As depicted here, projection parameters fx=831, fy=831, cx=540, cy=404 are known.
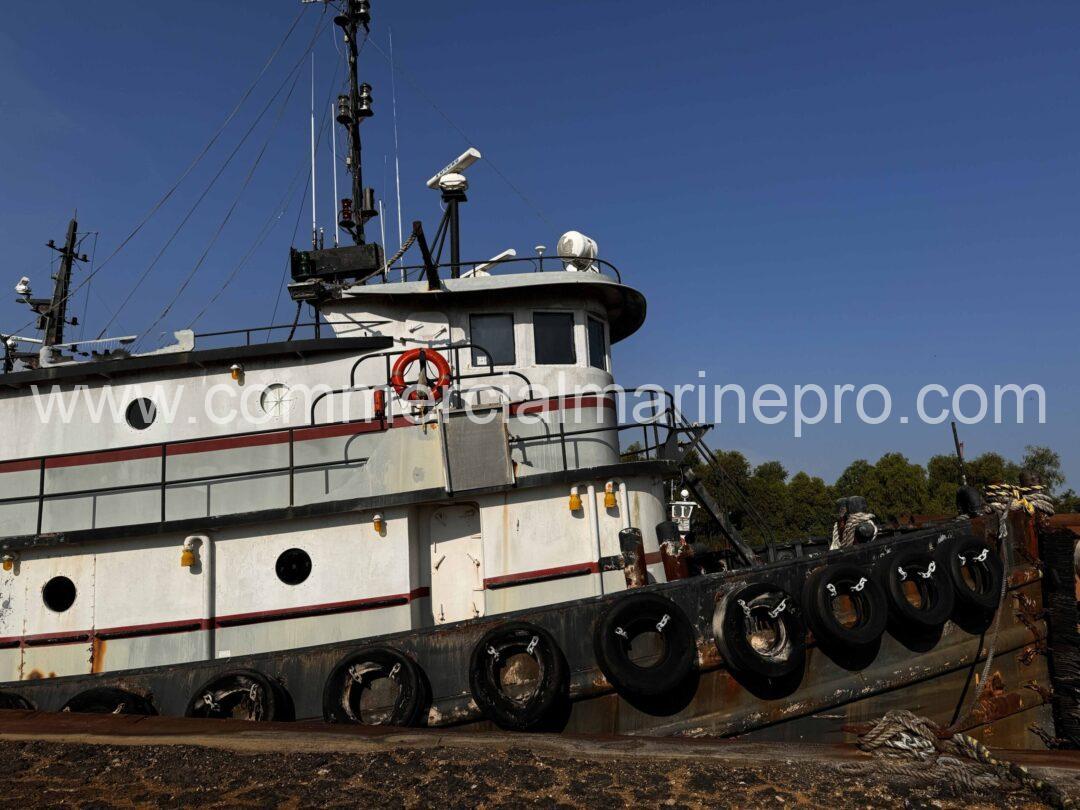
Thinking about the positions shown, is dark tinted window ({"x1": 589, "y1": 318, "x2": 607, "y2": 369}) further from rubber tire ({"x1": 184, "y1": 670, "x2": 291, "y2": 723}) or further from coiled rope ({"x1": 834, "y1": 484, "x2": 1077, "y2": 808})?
coiled rope ({"x1": 834, "y1": 484, "x2": 1077, "y2": 808})

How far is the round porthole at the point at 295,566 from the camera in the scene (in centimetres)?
841

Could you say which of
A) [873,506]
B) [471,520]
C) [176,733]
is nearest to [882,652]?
[471,520]

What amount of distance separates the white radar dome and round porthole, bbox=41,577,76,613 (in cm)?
660

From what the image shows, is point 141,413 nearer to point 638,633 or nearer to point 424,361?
point 424,361

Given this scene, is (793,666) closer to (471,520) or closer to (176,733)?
(471,520)

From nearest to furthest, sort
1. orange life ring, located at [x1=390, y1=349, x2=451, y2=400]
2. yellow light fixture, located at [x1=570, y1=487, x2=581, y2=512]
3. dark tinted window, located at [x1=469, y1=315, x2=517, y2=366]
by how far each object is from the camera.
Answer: yellow light fixture, located at [x1=570, y1=487, x2=581, y2=512] → orange life ring, located at [x1=390, y1=349, x2=451, y2=400] → dark tinted window, located at [x1=469, y1=315, x2=517, y2=366]

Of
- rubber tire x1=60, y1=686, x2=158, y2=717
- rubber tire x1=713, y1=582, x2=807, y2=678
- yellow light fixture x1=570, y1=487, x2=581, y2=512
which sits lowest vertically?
rubber tire x1=60, y1=686, x2=158, y2=717

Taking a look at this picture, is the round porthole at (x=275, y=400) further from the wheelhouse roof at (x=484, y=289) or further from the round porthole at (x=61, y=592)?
the round porthole at (x=61, y=592)

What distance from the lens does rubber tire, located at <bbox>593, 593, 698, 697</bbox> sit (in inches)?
264

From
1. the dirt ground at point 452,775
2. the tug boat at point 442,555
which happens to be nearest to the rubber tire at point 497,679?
the tug boat at point 442,555

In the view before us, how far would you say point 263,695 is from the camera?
689 centimetres

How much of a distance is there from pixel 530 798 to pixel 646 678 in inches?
95.1

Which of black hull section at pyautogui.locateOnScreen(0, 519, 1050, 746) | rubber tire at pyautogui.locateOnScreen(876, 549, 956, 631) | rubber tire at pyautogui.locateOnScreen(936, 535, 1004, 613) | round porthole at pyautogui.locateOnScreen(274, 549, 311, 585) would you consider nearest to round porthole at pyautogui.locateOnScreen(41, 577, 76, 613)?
black hull section at pyautogui.locateOnScreen(0, 519, 1050, 746)

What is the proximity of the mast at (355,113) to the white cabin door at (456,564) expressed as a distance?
507 cm
